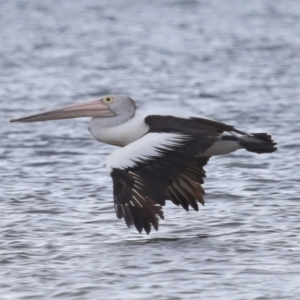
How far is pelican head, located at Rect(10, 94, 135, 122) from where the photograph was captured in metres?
8.40

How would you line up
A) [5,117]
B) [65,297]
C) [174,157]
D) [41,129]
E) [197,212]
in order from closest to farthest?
[65,297] < [174,157] < [197,212] < [41,129] < [5,117]

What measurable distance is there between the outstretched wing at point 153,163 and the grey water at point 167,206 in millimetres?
325

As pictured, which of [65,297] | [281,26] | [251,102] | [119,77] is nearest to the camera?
[65,297]

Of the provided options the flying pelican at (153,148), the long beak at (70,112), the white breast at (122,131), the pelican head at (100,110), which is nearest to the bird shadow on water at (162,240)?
the flying pelican at (153,148)

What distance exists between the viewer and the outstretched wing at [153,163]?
7168 mm

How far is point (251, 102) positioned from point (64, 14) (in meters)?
22.9

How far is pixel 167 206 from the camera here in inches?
344

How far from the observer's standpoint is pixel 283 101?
52.2ft

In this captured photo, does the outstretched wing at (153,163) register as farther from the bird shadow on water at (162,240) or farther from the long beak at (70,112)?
the long beak at (70,112)

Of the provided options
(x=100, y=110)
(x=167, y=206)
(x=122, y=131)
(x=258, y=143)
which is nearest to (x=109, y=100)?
(x=100, y=110)

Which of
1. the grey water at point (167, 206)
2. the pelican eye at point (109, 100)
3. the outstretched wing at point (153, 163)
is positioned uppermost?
the pelican eye at point (109, 100)

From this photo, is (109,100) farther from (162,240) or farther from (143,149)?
(162,240)

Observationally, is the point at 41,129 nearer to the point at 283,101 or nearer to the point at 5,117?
the point at 5,117

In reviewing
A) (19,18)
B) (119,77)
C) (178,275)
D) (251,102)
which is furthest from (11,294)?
(19,18)
